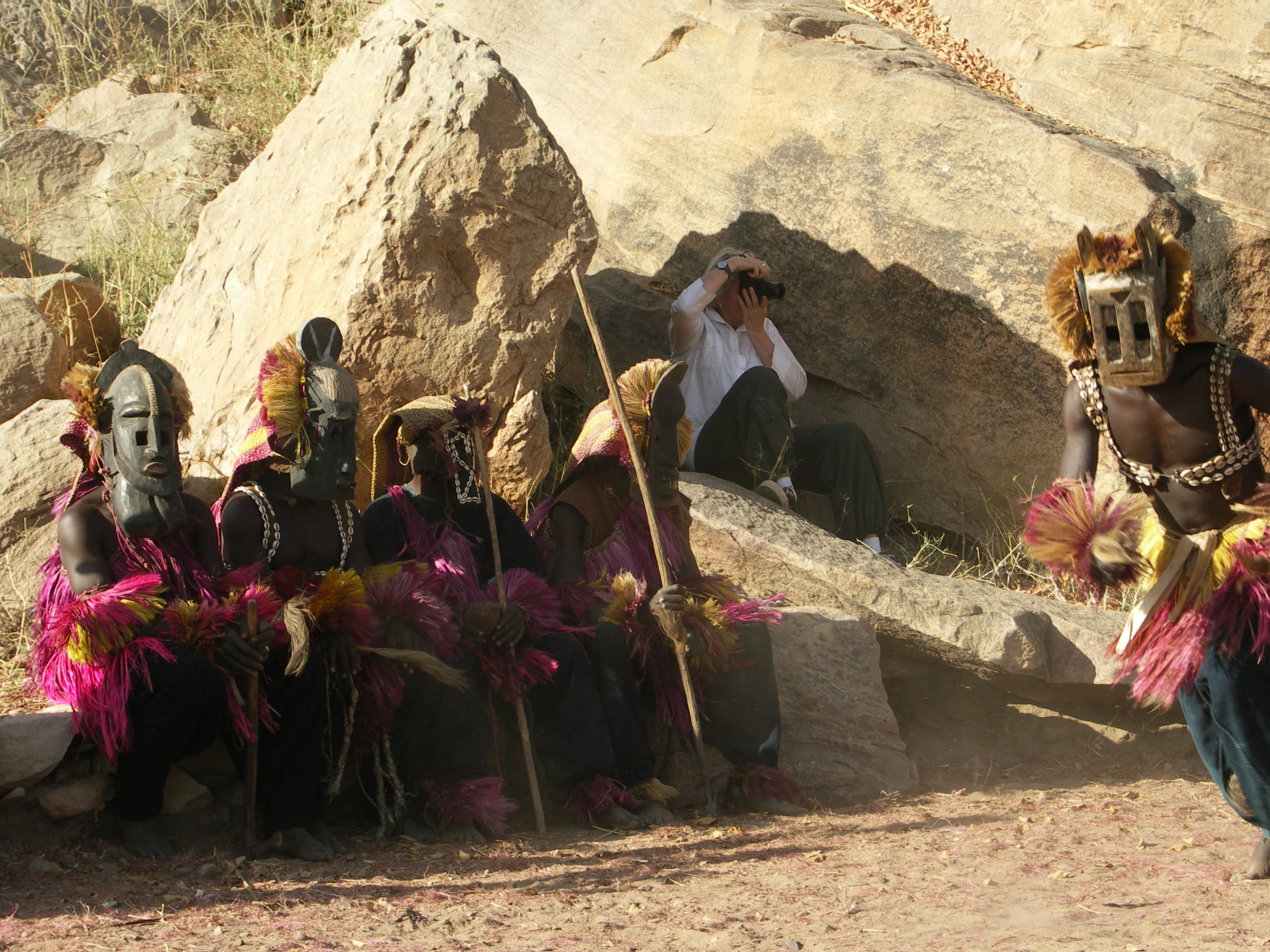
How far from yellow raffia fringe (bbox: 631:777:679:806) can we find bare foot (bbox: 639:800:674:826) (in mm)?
21

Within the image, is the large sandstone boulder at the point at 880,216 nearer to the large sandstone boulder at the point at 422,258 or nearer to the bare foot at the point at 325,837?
the large sandstone boulder at the point at 422,258

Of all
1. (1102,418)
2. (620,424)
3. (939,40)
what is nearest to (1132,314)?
(1102,418)

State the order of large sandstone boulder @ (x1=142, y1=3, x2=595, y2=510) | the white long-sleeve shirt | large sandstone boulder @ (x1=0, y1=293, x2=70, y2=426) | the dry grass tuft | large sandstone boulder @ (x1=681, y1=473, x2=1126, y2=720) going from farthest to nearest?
the dry grass tuft
the white long-sleeve shirt
large sandstone boulder @ (x1=0, y1=293, x2=70, y2=426)
large sandstone boulder @ (x1=142, y1=3, x2=595, y2=510)
large sandstone boulder @ (x1=681, y1=473, x2=1126, y2=720)

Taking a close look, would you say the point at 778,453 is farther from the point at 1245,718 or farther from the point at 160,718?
the point at 160,718

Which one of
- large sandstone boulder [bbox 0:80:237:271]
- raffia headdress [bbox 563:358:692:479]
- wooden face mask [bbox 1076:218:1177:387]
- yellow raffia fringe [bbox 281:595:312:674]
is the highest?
large sandstone boulder [bbox 0:80:237:271]

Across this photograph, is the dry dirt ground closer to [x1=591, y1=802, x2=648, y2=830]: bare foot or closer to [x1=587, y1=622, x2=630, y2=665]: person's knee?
[x1=591, y1=802, x2=648, y2=830]: bare foot

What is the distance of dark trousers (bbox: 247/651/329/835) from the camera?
3689 millimetres

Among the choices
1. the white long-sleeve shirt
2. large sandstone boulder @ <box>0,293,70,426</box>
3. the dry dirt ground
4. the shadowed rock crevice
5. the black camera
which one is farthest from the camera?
the shadowed rock crevice

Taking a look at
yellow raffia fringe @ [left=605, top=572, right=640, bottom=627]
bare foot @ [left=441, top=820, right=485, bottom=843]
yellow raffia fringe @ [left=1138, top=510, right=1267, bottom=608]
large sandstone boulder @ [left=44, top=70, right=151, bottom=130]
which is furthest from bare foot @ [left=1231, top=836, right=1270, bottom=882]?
large sandstone boulder @ [left=44, top=70, right=151, bottom=130]

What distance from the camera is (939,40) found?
8.17m

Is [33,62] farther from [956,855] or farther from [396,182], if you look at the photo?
[956,855]

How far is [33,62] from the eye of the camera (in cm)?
962

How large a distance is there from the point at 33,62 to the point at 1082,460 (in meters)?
9.09

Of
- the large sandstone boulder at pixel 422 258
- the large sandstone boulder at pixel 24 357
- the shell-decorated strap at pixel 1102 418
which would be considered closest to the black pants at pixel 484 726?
the large sandstone boulder at pixel 422 258
